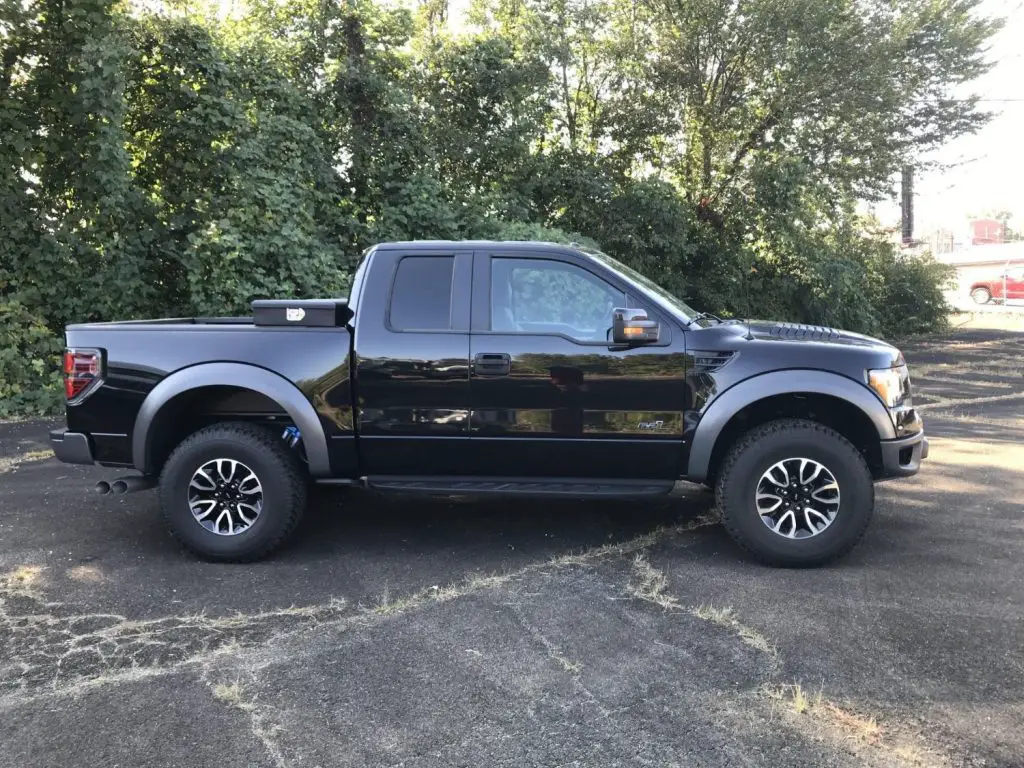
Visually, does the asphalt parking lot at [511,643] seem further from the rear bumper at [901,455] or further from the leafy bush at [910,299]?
the leafy bush at [910,299]

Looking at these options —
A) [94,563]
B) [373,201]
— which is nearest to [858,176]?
[373,201]

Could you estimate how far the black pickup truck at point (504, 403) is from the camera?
174 inches

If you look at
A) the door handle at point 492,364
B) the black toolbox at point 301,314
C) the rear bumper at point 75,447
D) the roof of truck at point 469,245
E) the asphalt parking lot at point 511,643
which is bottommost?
the asphalt parking lot at point 511,643

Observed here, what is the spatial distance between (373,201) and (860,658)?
10637 mm

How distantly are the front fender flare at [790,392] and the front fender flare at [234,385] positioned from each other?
7.39ft

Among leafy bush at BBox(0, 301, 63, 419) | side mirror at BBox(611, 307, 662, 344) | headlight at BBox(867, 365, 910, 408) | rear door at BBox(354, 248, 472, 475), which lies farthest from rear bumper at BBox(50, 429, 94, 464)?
leafy bush at BBox(0, 301, 63, 419)

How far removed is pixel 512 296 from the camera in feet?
15.5

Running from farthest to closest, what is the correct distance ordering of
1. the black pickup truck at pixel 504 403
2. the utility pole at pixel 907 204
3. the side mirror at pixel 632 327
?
1. the utility pole at pixel 907 204
2. the black pickup truck at pixel 504 403
3. the side mirror at pixel 632 327

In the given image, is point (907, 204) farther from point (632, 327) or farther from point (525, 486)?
point (525, 486)

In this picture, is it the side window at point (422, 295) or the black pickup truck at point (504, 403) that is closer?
the black pickup truck at point (504, 403)

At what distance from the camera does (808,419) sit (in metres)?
4.65

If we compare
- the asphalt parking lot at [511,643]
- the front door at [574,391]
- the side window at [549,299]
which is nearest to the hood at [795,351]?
the front door at [574,391]

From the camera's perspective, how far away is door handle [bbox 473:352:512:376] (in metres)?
4.52

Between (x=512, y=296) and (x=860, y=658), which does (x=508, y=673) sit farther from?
(x=512, y=296)
